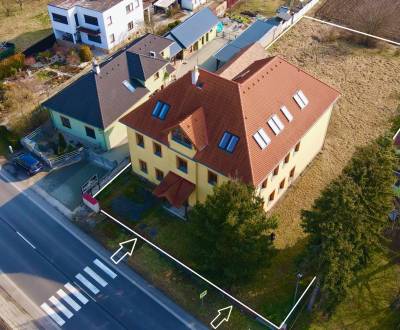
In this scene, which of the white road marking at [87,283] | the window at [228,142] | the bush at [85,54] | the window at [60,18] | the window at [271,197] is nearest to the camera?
the window at [228,142]

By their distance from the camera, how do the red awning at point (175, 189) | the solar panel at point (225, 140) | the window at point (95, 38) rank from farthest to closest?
the window at point (95, 38) → the red awning at point (175, 189) → the solar panel at point (225, 140)

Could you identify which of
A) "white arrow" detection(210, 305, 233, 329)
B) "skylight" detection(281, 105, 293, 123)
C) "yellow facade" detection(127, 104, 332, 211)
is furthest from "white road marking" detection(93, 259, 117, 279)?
"skylight" detection(281, 105, 293, 123)

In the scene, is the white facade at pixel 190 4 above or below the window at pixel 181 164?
below

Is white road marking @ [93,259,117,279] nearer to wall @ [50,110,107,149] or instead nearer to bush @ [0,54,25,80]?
wall @ [50,110,107,149]

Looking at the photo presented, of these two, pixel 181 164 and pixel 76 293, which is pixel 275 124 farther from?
pixel 76 293

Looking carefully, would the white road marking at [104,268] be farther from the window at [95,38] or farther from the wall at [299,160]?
the window at [95,38]

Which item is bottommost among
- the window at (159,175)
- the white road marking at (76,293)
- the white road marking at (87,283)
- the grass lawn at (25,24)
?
the white road marking at (76,293)

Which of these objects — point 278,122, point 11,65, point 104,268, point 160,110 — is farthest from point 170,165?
point 11,65

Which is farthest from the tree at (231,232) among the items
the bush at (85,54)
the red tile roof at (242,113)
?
the bush at (85,54)
